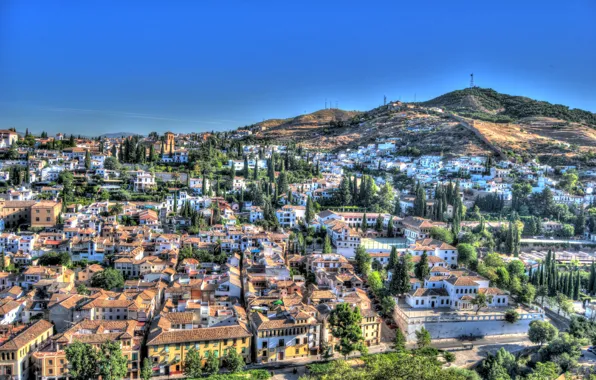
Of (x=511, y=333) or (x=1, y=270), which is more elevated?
(x=1, y=270)

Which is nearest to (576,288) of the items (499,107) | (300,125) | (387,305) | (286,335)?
(387,305)

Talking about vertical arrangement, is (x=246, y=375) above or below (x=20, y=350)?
below

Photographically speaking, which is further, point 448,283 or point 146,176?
point 146,176

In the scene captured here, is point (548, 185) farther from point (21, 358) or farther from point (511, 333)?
point (21, 358)

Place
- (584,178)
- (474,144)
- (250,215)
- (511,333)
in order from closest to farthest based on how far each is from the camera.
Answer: (511,333)
(250,215)
(584,178)
(474,144)

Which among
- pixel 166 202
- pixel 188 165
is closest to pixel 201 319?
pixel 166 202

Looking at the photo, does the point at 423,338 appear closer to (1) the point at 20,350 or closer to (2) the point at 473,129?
(1) the point at 20,350

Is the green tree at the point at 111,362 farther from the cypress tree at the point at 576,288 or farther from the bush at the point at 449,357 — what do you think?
the cypress tree at the point at 576,288

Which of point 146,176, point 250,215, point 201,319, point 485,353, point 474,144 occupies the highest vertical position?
point 474,144
